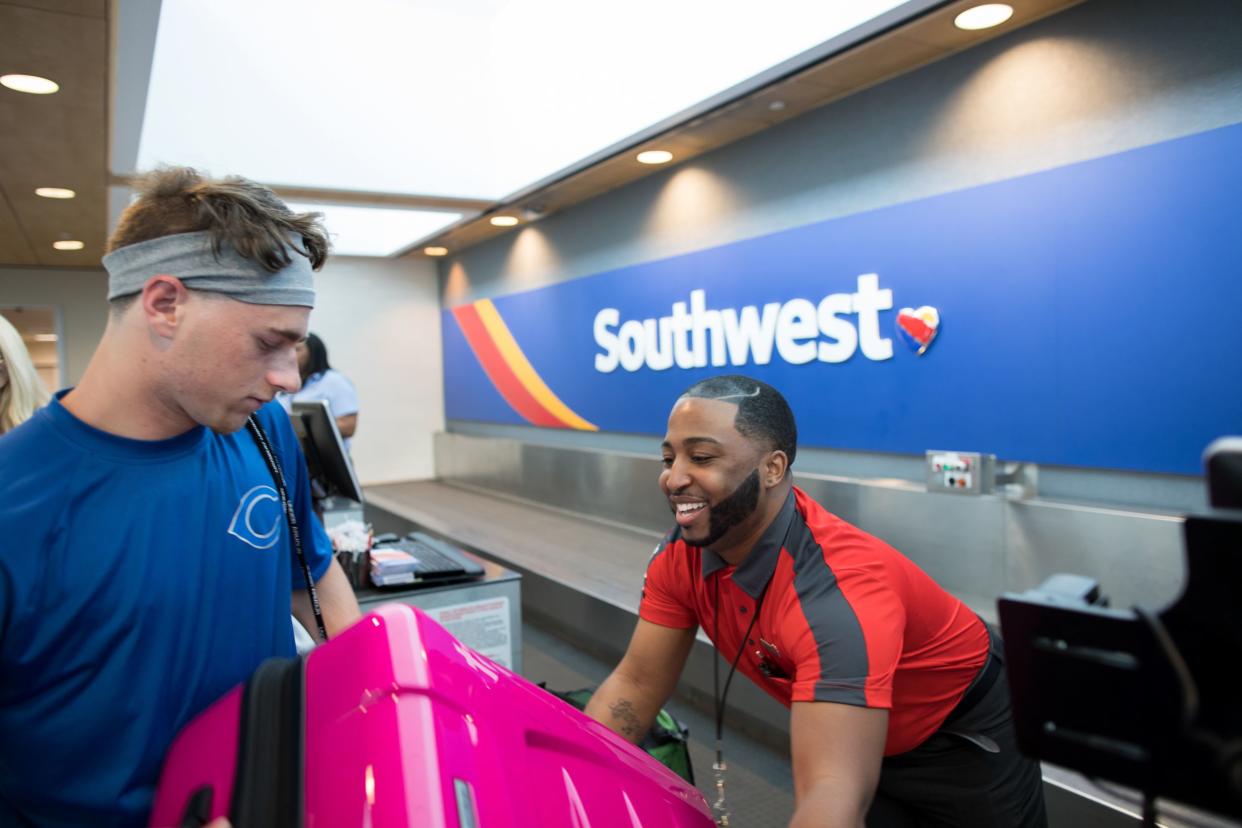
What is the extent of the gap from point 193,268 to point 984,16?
3323 millimetres

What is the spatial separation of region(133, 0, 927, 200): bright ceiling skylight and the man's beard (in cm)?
299

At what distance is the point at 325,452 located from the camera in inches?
121

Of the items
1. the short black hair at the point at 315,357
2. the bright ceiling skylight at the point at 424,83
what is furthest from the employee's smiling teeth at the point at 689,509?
the short black hair at the point at 315,357

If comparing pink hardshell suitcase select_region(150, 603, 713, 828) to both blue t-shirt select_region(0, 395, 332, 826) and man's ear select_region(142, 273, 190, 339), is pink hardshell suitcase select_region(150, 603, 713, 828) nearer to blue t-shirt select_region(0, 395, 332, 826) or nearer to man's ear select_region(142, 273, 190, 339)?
blue t-shirt select_region(0, 395, 332, 826)

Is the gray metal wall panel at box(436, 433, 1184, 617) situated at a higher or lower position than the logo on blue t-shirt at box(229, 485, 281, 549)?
lower

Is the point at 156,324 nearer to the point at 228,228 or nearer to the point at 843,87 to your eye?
the point at 228,228

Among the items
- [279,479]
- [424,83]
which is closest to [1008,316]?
[279,479]

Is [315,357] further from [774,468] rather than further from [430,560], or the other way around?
[774,468]

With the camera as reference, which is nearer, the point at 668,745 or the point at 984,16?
the point at 668,745

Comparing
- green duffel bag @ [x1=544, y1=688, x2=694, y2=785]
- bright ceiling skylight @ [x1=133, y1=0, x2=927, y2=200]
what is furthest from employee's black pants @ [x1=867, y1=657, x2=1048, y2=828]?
bright ceiling skylight @ [x1=133, y1=0, x2=927, y2=200]

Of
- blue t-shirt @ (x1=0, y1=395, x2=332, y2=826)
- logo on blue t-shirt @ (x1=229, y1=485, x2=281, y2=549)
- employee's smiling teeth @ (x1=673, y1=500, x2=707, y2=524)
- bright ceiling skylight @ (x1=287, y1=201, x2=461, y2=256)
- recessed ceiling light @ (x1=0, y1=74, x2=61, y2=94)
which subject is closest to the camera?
blue t-shirt @ (x1=0, y1=395, x2=332, y2=826)

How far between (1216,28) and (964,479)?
191 cm

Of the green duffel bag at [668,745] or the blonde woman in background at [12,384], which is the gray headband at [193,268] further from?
the blonde woman in background at [12,384]

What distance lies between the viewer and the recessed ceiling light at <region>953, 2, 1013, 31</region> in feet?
10.6
